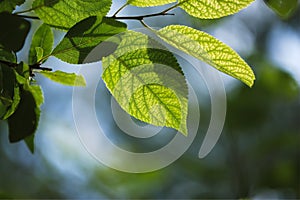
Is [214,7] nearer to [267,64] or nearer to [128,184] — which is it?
[267,64]

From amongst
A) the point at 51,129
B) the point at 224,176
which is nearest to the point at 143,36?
the point at 224,176

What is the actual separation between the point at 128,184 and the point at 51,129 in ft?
1.97

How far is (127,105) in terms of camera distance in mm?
444

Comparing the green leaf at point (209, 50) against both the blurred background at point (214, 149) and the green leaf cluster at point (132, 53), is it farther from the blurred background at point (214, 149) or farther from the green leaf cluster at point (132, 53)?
the blurred background at point (214, 149)

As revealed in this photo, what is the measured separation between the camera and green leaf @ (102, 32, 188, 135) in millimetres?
422

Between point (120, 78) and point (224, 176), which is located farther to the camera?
point (224, 176)

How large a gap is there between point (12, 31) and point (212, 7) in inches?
6.9

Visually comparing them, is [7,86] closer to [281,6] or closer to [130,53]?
[130,53]

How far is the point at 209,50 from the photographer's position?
1.38ft

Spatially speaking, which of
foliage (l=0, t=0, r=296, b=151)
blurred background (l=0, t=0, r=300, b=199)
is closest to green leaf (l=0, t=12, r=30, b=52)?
foliage (l=0, t=0, r=296, b=151)

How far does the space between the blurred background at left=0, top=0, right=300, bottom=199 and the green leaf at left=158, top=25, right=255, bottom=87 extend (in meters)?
1.65

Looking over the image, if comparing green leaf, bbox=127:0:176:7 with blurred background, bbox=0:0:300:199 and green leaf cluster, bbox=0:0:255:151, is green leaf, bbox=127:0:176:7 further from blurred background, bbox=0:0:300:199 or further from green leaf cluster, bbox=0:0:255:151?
blurred background, bbox=0:0:300:199

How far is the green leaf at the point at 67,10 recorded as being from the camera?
42cm

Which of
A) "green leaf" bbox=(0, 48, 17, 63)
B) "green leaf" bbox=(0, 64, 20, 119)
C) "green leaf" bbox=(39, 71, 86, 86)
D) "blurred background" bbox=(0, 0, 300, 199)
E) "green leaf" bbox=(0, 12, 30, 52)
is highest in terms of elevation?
"green leaf" bbox=(0, 12, 30, 52)
